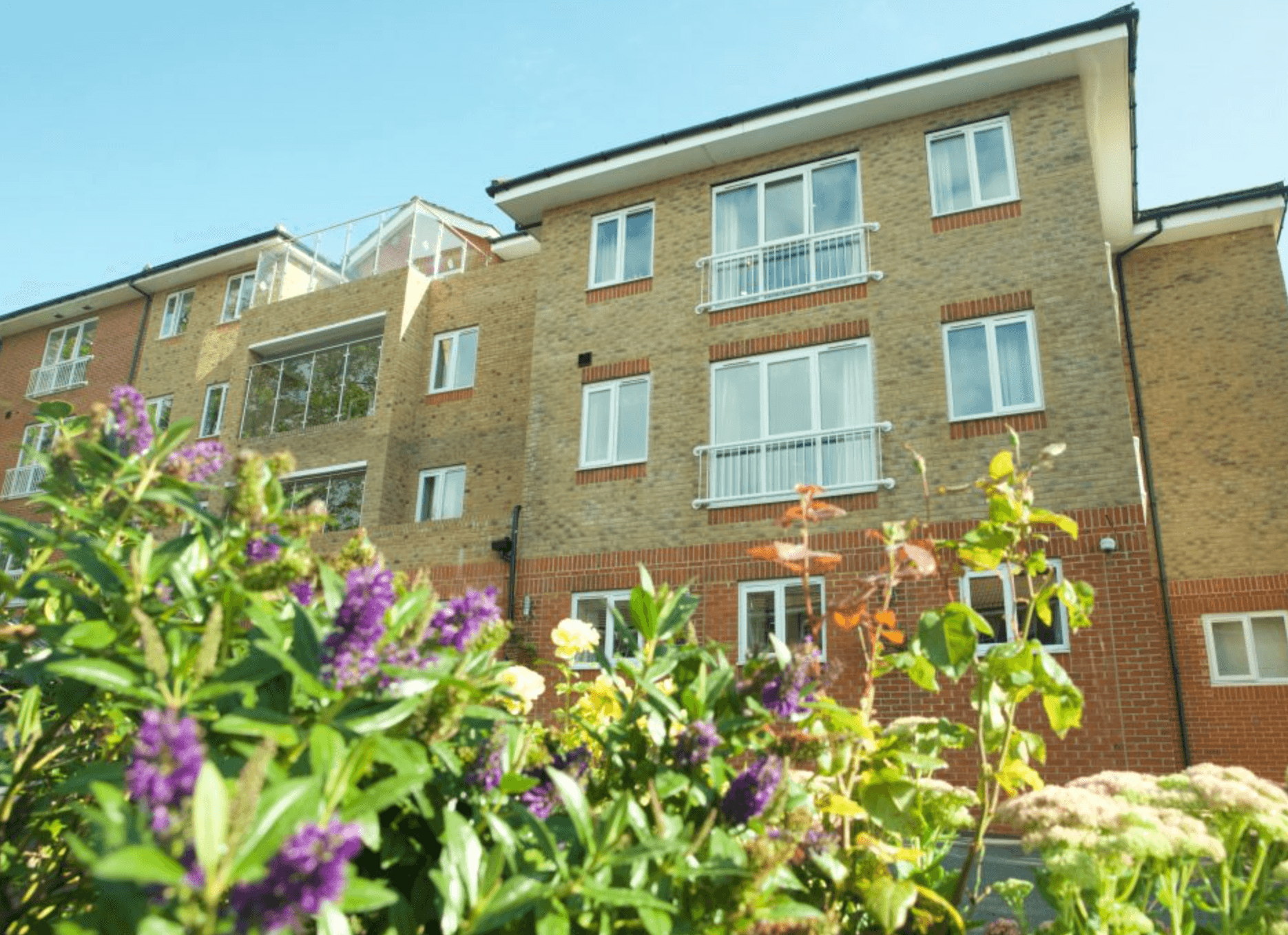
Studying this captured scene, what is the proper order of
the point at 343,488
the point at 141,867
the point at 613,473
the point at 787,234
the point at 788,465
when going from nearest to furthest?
the point at 141,867 < the point at 788,465 < the point at 613,473 < the point at 787,234 < the point at 343,488

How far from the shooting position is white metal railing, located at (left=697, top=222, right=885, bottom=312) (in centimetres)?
1508

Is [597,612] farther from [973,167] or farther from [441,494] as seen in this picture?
[973,167]

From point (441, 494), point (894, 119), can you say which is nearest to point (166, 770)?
point (894, 119)

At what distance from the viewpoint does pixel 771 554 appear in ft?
9.32

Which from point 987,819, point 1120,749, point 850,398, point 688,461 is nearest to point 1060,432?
point 850,398

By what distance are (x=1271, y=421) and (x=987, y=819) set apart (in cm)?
1650

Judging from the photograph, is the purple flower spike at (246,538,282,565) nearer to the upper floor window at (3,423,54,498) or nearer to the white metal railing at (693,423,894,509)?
the white metal railing at (693,423,894,509)

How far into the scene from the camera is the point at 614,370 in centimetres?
1639

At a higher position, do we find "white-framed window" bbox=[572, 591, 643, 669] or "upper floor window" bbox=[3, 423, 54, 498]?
"upper floor window" bbox=[3, 423, 54, 498]

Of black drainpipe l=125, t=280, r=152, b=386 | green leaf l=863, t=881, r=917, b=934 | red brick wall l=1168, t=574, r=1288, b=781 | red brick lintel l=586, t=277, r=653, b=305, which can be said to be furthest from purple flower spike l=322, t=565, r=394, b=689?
black drainpipe l=125, t=280, r=152, b=386

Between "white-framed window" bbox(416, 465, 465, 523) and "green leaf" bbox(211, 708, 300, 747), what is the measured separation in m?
17.8

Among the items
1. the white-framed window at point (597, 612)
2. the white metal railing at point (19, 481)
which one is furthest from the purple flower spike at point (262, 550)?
the white metal railing at point (19, 481)

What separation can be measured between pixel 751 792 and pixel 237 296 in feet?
86.7

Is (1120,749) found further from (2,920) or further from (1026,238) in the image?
(2,920)
